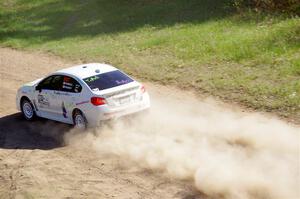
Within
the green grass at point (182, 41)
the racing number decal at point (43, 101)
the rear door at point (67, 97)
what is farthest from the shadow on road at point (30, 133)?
the green grass at point (182, 41)

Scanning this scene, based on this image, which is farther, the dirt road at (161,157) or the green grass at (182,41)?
the green grass at (182,41)

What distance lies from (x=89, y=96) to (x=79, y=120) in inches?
35.1

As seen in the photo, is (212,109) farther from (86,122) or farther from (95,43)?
(95,43)

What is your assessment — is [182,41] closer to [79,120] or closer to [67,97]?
[67,97]

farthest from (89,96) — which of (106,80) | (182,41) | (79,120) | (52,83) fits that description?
(182,41)

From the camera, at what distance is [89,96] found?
1463 centimetres

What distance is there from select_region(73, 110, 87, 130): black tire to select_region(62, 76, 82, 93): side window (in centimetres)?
61

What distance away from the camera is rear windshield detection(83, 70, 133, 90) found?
48.7 ft

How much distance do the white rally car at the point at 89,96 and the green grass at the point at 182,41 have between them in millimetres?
3831

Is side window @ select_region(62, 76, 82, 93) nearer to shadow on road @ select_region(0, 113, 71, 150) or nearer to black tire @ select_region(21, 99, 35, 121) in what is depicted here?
shadow on road @ select_region(0, 113, 71, 150)

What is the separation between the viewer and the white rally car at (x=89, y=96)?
47.6ft

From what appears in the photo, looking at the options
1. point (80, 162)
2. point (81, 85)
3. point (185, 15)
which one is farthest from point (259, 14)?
point (80, 162)

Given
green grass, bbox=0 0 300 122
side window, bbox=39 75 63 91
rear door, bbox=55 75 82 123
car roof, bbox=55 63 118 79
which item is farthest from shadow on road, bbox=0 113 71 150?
green grass, bbox=0 0 300 122

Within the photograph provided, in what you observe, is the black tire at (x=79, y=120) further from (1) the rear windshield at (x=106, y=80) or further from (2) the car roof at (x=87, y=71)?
(2) the car roof at (x=87, y=71)
